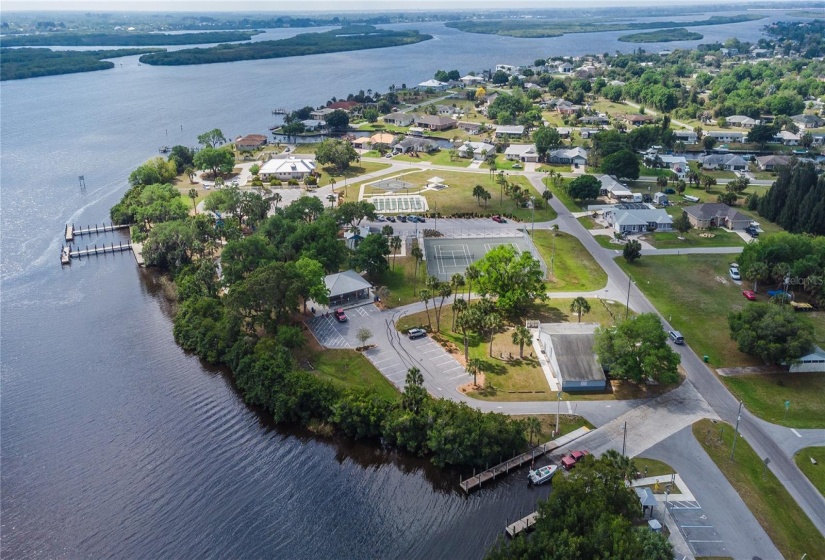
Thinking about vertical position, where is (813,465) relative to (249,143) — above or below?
below

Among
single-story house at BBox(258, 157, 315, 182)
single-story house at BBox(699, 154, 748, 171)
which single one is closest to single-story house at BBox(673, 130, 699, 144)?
single-story house at BBox(699, 154, 748, 171)

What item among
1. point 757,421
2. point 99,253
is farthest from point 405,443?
point 99,253

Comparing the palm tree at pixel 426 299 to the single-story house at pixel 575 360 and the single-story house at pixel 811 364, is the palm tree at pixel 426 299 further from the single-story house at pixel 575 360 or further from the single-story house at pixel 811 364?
the single-story house at pixel 811 364

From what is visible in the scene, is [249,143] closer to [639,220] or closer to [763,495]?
[639,220]

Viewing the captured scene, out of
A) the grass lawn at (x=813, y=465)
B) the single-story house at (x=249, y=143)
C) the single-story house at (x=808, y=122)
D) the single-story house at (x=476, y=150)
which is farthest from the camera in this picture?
the single-story house at (x=808, y=122)

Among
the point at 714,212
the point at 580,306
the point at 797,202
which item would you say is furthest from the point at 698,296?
the point at 797,202

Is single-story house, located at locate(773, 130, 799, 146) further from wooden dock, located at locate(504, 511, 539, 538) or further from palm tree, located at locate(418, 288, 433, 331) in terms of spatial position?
wooden dock, located at locate(504, 511, 539, 538)

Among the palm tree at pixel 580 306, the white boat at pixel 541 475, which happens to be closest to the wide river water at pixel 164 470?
the white boat at pixel 541 475
